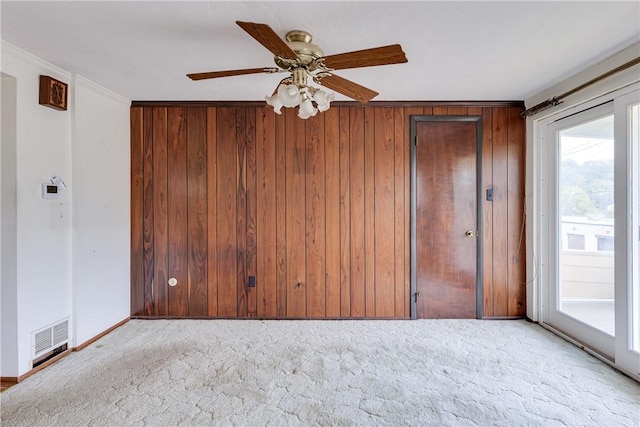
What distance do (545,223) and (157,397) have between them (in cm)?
362

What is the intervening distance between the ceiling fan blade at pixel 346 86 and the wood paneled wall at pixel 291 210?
1.16 meters

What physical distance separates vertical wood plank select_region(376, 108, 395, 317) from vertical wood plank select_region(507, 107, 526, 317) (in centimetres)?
124

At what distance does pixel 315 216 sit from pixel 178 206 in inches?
57.8

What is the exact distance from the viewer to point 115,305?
285 centimetres

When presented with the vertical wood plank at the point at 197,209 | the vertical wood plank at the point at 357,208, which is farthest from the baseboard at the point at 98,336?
the vertical wood plank at the point at 357,208

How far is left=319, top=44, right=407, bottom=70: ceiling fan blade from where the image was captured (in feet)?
4.44

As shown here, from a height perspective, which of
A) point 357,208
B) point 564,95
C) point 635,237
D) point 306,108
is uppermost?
point 564,95

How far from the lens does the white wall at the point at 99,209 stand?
96.3 inches

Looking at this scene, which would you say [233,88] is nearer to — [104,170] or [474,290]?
[104,170]

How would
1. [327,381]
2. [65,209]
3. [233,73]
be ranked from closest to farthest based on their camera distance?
[233,73], [327,381], [65,209]

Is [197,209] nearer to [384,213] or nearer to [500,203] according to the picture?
[384,213]

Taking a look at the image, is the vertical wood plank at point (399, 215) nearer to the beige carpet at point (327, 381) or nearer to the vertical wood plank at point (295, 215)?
the beige carpet at point (327, 381)

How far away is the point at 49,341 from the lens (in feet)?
7.28

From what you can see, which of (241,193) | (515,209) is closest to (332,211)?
(241,193)
